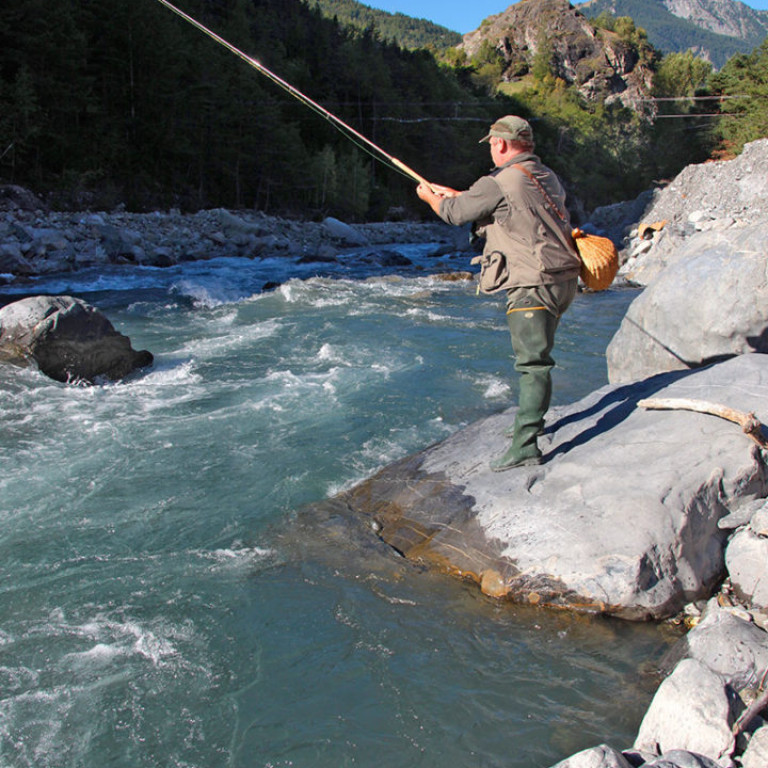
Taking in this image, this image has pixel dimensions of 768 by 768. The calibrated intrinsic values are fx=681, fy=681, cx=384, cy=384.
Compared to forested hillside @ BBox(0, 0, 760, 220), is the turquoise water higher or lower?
lower

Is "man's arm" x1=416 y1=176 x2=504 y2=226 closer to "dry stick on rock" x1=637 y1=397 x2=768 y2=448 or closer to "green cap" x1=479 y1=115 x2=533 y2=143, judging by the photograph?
"green cap" x1=479 y1=115 x2=533 y2=143

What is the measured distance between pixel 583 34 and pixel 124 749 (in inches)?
4770

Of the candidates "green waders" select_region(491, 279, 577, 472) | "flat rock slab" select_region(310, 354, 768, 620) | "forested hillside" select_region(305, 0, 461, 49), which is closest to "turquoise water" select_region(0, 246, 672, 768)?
"flat rock slab" select_region(310, 354, 768, 620)

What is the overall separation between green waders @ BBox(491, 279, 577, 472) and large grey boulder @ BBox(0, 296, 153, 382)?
544cm

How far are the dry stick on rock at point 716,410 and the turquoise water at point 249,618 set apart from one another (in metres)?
1.22

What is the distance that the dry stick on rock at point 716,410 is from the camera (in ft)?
11.9

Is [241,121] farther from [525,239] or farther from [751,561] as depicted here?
[751,561]

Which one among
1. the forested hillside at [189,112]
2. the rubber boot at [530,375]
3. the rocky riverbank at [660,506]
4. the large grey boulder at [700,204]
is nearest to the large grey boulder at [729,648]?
the rocky riverbank at [660,506]

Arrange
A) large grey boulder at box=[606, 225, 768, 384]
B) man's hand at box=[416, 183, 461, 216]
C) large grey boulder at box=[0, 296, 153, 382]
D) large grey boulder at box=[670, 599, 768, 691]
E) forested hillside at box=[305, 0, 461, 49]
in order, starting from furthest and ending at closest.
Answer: forested hillside at box=[305, 0, 461, 49] < large grey boulder at box=[0, 296, 153, 382] < large grey boulder at box=[606, 225, 768, 384] < man's hand at box=[416, 183, 461, 216] < large grey boulder at box=[670, 599, 768, 691]

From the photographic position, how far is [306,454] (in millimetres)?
5559

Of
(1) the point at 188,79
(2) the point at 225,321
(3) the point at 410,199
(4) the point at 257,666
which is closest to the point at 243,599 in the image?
(4) the point at 257,666

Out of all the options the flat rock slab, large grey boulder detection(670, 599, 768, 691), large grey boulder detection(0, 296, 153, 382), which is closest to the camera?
large grey boulder detection(670, 599, 768, 691)

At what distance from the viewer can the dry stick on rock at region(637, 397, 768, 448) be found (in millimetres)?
3613

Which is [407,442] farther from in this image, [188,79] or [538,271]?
[188,79]
